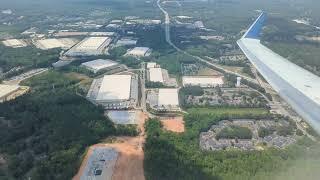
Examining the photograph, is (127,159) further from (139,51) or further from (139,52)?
(139,51)

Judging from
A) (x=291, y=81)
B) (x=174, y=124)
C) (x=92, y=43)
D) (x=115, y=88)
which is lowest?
(x=174, y=124)

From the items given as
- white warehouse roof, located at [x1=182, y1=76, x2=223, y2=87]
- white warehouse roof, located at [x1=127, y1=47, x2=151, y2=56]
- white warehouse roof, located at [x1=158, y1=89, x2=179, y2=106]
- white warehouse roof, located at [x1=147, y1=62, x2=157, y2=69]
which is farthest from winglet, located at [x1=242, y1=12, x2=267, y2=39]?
white warehouse roof, located at [x1=127, y1=47, x2=151, y2=56]

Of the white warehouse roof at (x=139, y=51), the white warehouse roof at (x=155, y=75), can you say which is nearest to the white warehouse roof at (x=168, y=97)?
the white warehouse roof at (x=155, y=75)

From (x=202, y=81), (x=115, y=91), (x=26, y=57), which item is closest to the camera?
(x=115, y=91)

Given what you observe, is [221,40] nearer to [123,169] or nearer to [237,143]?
[237,143]

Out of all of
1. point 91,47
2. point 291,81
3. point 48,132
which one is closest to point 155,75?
point 91,47

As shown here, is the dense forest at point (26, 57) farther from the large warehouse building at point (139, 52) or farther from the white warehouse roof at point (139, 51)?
the white warehouse roof at point (139, 51)
